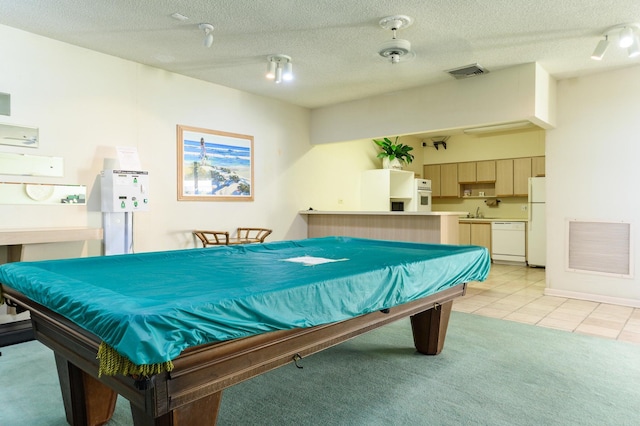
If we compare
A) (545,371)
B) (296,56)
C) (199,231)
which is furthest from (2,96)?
(545,371)

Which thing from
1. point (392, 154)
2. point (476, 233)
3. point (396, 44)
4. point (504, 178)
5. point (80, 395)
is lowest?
point (80, 395)

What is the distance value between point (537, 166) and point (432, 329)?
5921 millimetres

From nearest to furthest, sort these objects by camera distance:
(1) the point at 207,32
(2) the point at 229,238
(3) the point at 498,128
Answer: (1) the point at 207,32
(2) the point at 229,238
(3) the point at 498,128

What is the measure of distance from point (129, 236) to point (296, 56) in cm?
247

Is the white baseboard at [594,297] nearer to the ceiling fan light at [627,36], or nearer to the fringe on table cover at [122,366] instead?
the ceiling fan light at [627,36]

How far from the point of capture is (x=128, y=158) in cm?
399

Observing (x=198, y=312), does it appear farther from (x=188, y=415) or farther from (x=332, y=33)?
(x=332, y=33)

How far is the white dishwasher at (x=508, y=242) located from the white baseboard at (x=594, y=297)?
2.51 metres

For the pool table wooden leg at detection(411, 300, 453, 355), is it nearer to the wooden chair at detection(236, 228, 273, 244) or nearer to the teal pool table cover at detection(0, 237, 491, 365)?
the teal pool table cover at detection(0, 237, 491, 365)

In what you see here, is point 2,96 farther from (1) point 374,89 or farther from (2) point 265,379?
(1) point 374,89

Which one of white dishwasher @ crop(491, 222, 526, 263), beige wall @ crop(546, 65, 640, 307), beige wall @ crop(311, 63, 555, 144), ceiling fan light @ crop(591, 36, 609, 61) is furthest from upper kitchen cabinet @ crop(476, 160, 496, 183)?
ceiling fan light @ crop(591, 36, 609, 61)

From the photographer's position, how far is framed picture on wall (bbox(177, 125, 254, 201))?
4699mm

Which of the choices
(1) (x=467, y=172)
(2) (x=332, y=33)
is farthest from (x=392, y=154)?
(2) (x=332, y=33)

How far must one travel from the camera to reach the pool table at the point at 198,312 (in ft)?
3.87
